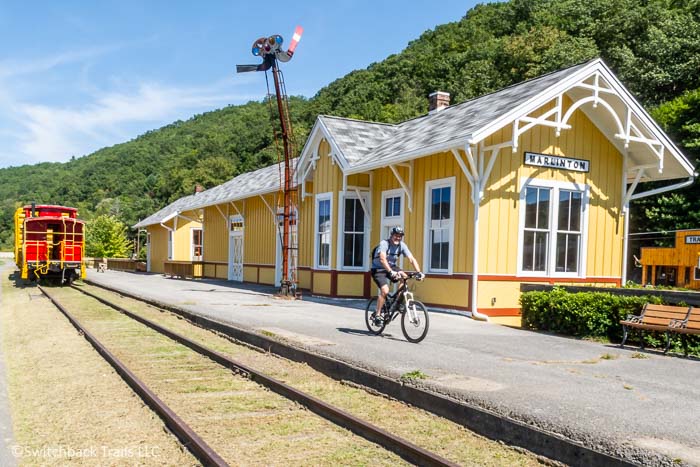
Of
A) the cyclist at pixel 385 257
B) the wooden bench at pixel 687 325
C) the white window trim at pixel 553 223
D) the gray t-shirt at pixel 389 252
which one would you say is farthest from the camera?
the white window trim at pixel 553 223

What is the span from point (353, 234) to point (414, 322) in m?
8.47

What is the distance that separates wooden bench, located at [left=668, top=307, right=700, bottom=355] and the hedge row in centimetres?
32

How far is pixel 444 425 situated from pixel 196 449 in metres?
2.23

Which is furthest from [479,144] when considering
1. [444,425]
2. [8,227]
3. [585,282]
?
[8,227]

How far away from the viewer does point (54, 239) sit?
26.0 m

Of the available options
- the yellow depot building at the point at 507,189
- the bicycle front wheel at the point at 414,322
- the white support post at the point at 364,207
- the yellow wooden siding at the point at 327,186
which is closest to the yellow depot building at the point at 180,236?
the yellow wooden siding at the point at 327,186

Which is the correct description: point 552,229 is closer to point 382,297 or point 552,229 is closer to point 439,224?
point 439,224

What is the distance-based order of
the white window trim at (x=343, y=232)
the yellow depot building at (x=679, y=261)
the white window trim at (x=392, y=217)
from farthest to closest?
the yellow depot building at (x=679, y=261)
the white window trim at (x=343, y=232)
the white window trim at (x=392, y=217)

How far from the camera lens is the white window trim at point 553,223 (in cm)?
1434

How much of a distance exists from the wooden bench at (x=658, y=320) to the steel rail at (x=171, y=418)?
7103 mm

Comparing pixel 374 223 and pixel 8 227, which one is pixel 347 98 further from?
pixel 8 227

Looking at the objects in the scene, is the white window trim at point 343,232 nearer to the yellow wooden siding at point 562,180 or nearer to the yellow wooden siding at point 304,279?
the yellow wooden siding at point 304,279

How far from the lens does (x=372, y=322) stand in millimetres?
10789

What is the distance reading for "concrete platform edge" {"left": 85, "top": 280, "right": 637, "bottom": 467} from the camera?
4.65 metres
